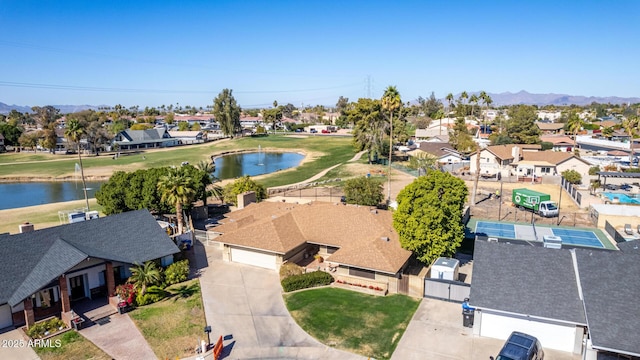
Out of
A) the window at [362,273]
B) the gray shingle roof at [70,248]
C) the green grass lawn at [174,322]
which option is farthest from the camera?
the window at [362,273]

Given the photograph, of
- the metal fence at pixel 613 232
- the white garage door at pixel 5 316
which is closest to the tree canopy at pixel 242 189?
the white garage door at pixel 5 316

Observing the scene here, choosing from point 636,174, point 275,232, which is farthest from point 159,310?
point 636,174

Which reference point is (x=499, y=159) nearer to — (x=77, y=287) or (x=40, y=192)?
(x=77, y=287)

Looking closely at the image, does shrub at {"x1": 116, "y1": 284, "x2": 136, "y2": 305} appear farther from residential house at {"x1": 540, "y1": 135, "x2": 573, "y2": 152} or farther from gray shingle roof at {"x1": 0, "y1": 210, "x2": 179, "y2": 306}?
residential house at {"x1": 540, "y1": 135, "x2": 573, "y2": 152}

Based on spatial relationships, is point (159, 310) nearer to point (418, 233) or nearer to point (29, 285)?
point (29, 285)

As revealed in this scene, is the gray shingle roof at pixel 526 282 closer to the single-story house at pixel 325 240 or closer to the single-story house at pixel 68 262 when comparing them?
the single-story house at pixel 325 240

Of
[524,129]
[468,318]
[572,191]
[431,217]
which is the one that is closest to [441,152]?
[524,129]

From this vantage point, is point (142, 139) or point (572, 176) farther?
point (142, 139)
